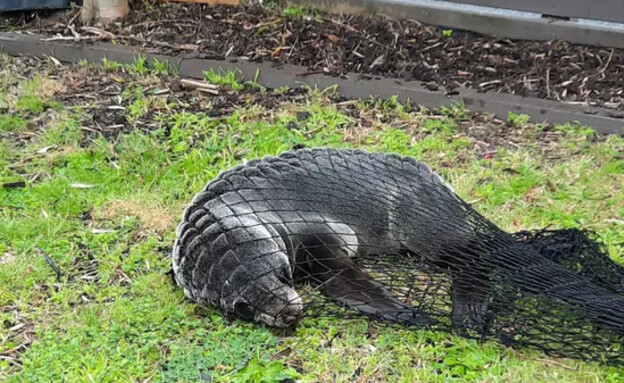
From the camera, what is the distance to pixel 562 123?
536 cm

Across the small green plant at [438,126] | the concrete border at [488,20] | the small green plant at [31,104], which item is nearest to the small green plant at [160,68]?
the small green plant at [31,104]

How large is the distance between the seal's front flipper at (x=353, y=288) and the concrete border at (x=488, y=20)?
400 centimetres

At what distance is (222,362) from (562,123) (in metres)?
3.54

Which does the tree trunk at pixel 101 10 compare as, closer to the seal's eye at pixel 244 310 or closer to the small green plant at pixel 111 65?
the small green plant at pixel 111 65

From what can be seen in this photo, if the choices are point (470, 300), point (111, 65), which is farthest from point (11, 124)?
point (470, 300)

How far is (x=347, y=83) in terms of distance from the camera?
5.96 metres

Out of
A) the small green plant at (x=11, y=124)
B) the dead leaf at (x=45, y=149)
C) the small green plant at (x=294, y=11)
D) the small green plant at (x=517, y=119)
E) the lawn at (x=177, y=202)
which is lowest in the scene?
the small green plant at (x=11, y=124)

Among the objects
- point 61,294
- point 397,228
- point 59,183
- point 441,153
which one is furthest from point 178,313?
point 441,153

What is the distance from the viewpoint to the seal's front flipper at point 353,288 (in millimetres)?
3273

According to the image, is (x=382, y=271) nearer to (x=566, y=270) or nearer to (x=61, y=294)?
(x=566, y=270)

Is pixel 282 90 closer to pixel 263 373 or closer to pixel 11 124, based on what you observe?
pixel 11 124

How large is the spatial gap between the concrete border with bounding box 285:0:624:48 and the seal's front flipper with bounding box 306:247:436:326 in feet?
13.1

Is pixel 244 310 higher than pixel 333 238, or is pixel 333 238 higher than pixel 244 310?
pixel 333 238

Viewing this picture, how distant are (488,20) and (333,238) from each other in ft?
13.2
